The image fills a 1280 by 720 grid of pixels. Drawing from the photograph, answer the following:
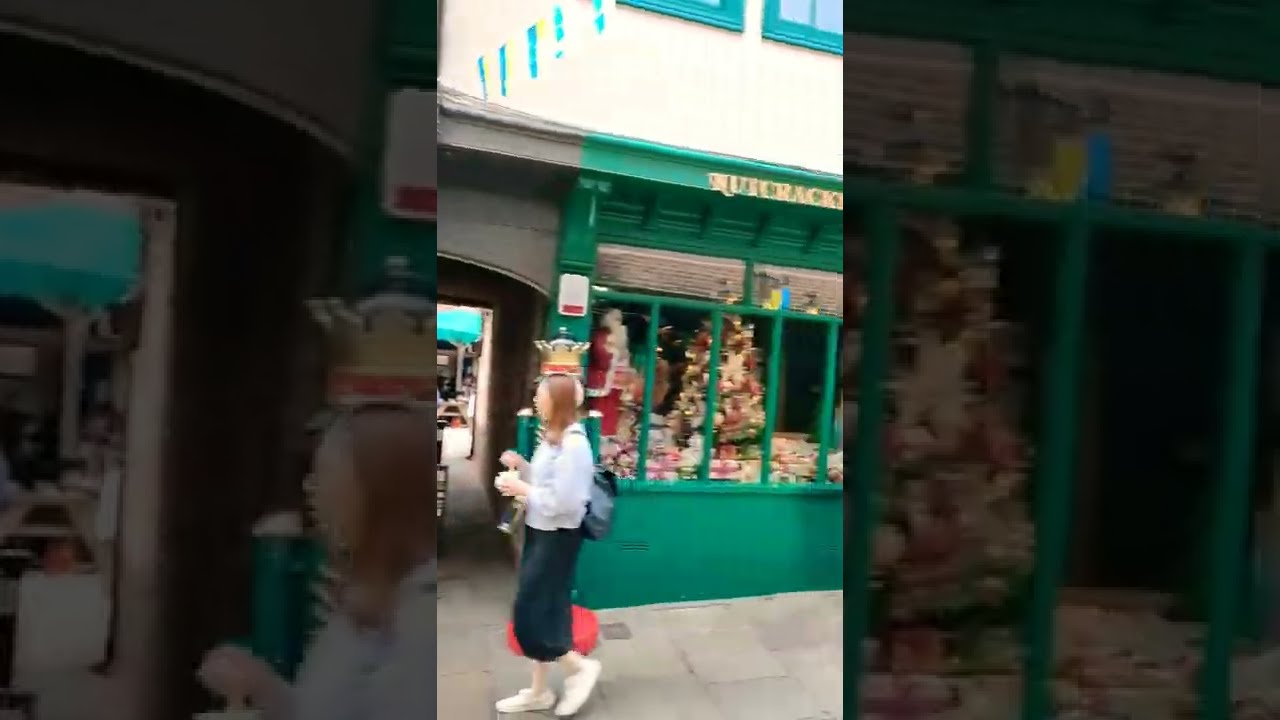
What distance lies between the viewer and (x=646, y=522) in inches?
38.8

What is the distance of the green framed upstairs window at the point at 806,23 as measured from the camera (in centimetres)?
95

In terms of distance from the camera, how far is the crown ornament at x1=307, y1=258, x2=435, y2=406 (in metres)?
0.80

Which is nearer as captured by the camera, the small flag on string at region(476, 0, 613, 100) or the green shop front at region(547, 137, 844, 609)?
the small flag on string at region(476, 0, 613, 100)

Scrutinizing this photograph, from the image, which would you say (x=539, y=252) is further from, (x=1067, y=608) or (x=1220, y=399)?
Answer: (x=1220, y=399)

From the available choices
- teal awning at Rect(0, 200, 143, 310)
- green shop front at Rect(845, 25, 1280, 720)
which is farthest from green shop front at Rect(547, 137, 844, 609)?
teal awning at Rect(0, 200, 143, 310)

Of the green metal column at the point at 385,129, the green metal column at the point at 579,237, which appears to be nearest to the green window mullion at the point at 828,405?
the green metal column at the point at 579,237

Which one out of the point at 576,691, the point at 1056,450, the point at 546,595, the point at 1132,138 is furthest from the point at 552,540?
the point at 1132,138

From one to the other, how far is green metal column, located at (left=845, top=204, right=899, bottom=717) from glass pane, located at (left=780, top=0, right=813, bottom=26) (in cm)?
29

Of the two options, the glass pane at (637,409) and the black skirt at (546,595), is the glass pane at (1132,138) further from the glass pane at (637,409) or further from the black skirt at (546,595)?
the black skirt at (546,595)

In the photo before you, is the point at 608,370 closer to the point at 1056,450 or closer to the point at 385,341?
the point at 385,341

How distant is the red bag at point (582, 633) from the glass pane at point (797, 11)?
0.84 metres

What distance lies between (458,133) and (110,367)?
0.47 m

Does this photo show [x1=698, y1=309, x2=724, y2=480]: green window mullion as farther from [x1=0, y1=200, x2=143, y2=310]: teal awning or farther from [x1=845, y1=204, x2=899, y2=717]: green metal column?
[x1=0, y1=200, x2=143, y2=310]: teal awning

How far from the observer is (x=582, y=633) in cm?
89
